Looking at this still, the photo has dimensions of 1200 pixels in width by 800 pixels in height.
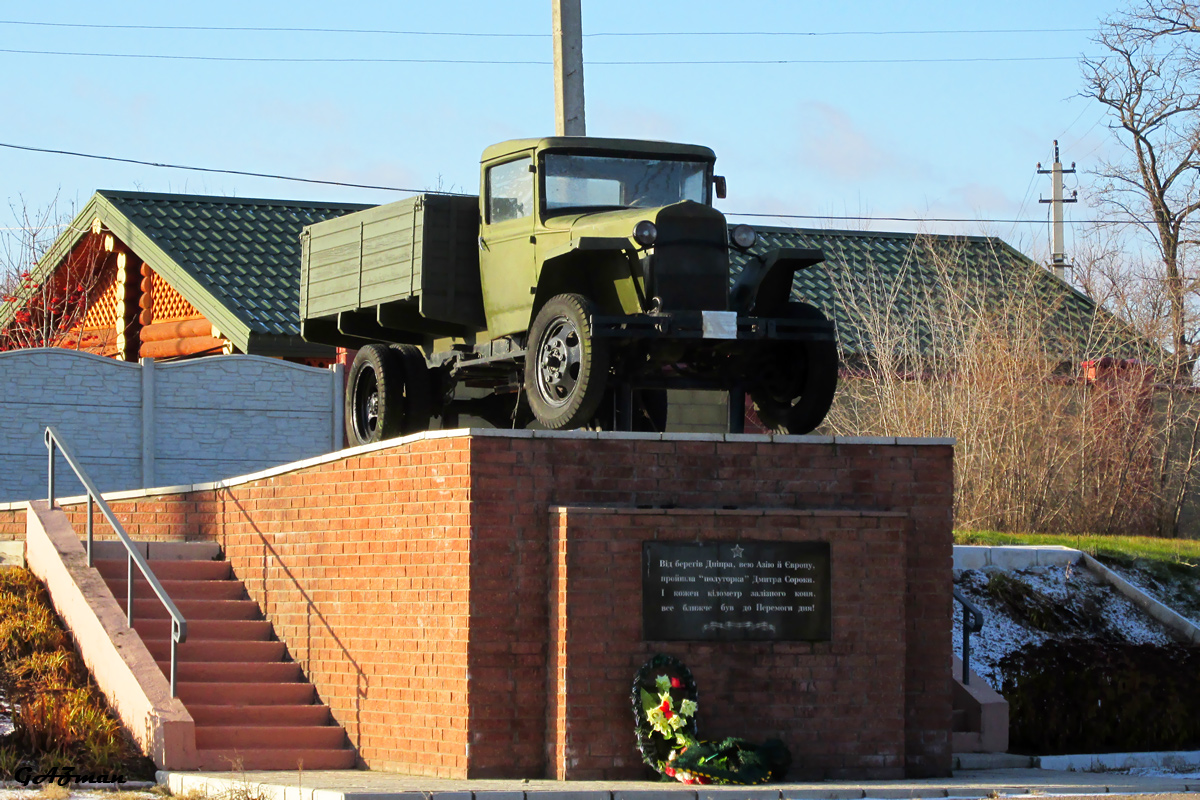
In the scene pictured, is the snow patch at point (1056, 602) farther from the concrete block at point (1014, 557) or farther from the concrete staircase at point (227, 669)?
the concrete staircase at point (227, 669)

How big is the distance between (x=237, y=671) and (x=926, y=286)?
602 inches

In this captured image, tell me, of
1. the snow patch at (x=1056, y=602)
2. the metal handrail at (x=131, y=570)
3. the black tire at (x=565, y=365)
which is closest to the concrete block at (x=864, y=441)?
the black tire at (x=565, y=365)

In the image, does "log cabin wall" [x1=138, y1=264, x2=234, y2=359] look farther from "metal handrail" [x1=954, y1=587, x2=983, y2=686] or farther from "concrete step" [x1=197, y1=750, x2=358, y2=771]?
"metal handrail" [x1=954, y1=587, x2=983, y2=686]

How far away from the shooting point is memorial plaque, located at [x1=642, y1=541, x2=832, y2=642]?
35.7ft

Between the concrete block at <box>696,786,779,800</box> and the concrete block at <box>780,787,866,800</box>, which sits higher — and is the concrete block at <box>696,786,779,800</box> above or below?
above

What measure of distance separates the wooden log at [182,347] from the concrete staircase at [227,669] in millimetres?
9466

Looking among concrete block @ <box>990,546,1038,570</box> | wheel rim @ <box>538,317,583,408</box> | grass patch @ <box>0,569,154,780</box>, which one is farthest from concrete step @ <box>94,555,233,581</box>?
concrete block @ <box>990,546,1038,570</box>

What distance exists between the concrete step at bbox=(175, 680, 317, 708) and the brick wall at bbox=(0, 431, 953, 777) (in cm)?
19

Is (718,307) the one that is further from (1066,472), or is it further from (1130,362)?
(1130,362)

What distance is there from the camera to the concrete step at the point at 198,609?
12.7m

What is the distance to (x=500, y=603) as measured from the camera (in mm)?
10867

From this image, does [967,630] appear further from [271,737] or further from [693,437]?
[271,737]

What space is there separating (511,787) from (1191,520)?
1638 cm

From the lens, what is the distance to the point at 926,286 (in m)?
24.7
